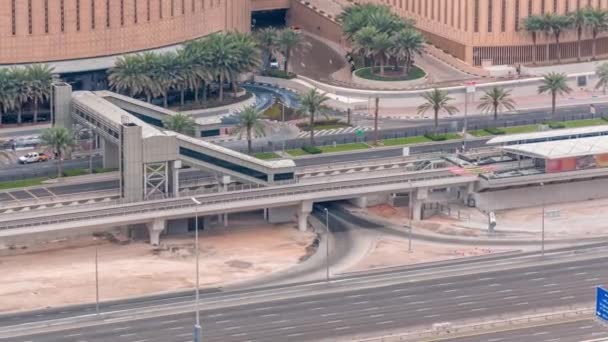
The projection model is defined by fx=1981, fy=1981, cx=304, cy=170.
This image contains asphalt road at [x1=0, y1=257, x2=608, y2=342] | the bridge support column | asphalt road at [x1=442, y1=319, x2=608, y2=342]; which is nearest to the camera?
asphalt road at [x1=442, y1=319, x2=608, y2=342]

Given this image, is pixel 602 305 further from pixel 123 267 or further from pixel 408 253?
pixel 123 267

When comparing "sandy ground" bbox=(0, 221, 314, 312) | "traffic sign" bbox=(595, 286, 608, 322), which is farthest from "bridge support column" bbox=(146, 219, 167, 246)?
"traffic sign" bbox=(595, 286, 608, 322)

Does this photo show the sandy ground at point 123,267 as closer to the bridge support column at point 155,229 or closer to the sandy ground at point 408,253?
the bridge support column at point 155,229

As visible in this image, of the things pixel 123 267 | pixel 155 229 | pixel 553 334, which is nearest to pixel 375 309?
pixel 553 334

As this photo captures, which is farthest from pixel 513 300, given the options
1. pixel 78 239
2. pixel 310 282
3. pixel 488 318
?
pixel 78 239

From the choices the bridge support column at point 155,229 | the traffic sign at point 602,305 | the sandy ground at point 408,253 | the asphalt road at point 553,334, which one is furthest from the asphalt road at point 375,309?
the bridge support column at point 155,229

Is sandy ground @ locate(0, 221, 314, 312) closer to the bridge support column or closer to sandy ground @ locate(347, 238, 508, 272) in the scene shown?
the bridge support column
